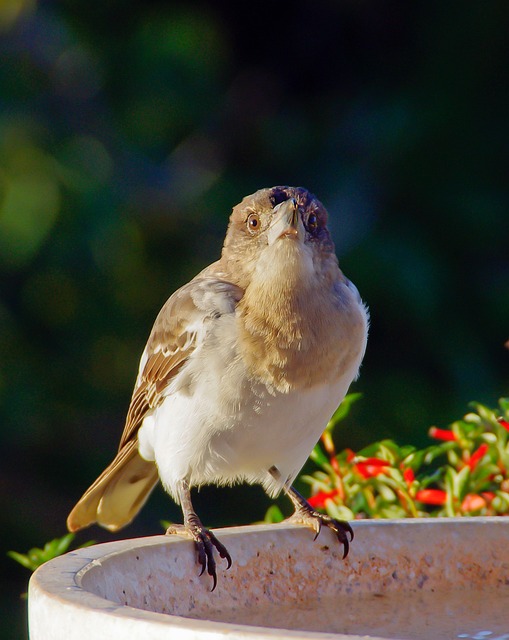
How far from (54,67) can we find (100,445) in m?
1.93

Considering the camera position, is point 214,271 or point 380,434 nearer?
point 214,271

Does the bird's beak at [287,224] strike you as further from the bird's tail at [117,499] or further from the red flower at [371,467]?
the bird's tail at [117,499]

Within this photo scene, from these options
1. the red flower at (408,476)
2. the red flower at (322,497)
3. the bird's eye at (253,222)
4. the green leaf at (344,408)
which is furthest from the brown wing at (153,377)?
the red flower at (408,476)

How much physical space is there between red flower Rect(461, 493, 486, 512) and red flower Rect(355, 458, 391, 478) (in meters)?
0.19

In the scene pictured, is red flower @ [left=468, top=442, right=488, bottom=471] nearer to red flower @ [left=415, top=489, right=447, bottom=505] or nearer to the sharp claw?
red flower @ [left=415, top=489, right=447, bottom=505]

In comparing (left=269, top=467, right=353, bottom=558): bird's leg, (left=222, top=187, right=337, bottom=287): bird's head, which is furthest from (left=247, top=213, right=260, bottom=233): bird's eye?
(left=269, top=467, right=353, bottom=558): bird's leg

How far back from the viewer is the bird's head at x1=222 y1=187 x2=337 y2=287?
2.93 meters

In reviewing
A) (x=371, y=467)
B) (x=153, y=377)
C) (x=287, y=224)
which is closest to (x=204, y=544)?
(x=371, y=467)

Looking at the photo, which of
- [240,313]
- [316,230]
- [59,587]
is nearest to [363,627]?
[59,587]

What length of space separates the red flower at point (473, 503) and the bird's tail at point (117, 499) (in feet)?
4.11

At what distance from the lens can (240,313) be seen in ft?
9.55

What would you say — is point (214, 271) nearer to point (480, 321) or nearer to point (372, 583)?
point (372, 583)

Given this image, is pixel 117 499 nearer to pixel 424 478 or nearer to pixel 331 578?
pixel 424 478

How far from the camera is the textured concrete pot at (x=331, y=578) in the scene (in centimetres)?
187
